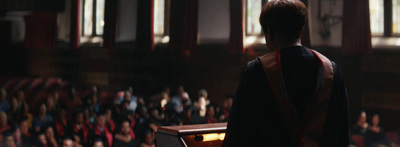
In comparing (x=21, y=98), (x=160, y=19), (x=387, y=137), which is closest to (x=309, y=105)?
(x=387, y=137)

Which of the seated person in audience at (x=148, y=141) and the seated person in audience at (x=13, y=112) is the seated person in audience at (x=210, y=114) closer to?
the seated person in audience at (x=148, y=141)

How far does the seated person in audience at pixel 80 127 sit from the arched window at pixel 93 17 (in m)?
1.62

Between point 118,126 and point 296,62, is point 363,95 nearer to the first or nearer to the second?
point 118,126

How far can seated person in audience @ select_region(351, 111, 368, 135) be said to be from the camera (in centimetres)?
788

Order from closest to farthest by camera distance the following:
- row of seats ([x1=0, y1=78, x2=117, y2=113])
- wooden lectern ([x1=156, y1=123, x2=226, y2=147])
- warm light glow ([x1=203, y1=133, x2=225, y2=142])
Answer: wooden lectern ([x1=156, y1=123, x2=226, y2=147]) → warm light glow ([x1=203, y1=133, x2=225, y2=142]) → row of seats ([x1=0, y1=78, x2=117, y2=113])

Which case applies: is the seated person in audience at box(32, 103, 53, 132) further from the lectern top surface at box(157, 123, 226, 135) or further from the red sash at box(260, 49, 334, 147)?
the red sash at box(260, 49, 334, 147)

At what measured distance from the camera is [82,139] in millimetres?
9703

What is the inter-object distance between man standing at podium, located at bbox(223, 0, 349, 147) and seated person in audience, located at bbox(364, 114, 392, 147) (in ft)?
21.7

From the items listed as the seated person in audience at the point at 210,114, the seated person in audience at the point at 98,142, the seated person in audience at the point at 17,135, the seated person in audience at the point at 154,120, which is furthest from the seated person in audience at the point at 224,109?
the seated person in audience at the point at 17,135

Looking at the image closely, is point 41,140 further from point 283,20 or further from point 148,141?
point 283,20

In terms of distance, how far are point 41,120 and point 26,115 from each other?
44cm

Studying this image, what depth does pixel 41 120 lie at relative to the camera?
10359 millimetres

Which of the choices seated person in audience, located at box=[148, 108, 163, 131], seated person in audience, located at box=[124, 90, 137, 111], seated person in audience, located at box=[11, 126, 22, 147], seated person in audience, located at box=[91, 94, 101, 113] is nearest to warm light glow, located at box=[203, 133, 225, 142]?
seated person in audience, located at box=[148, 108, 163, 131]

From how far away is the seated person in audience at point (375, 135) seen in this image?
7762 millimetres
